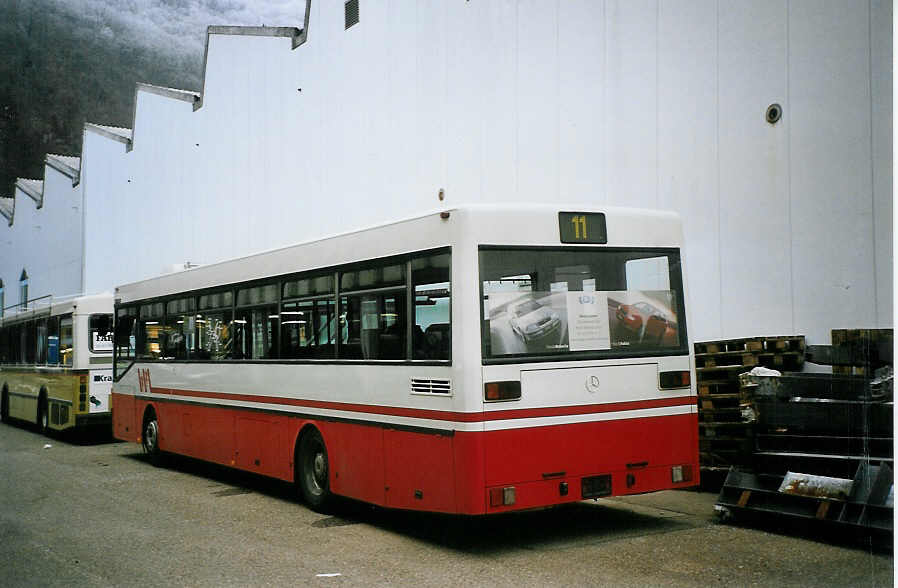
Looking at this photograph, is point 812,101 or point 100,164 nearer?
point 812,101

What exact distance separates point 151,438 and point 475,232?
900cm

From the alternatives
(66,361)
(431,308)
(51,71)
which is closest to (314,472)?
(431,308)

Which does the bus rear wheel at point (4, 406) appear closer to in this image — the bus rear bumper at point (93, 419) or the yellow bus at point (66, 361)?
the yellow bus at point (66, 361)

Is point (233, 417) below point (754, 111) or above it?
below

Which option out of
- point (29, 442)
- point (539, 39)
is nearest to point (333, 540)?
point (539, 39)

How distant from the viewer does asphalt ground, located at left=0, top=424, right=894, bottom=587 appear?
6867mm

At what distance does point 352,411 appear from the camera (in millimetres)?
9070

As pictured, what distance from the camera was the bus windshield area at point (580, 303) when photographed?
25.2ft

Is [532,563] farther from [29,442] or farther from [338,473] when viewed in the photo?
[29,442]

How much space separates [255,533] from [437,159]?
9062 millimetres

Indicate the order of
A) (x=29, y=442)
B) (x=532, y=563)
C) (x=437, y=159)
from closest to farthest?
(x=532, y=563), (x=437, y=159), (x=29, y=442)

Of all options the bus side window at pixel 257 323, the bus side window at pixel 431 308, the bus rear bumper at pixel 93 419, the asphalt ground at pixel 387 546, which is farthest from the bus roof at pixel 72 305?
the bus side window at pixel 431 308

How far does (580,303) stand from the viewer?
803cm

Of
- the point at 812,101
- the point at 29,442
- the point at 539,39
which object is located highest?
the point at 539,39
